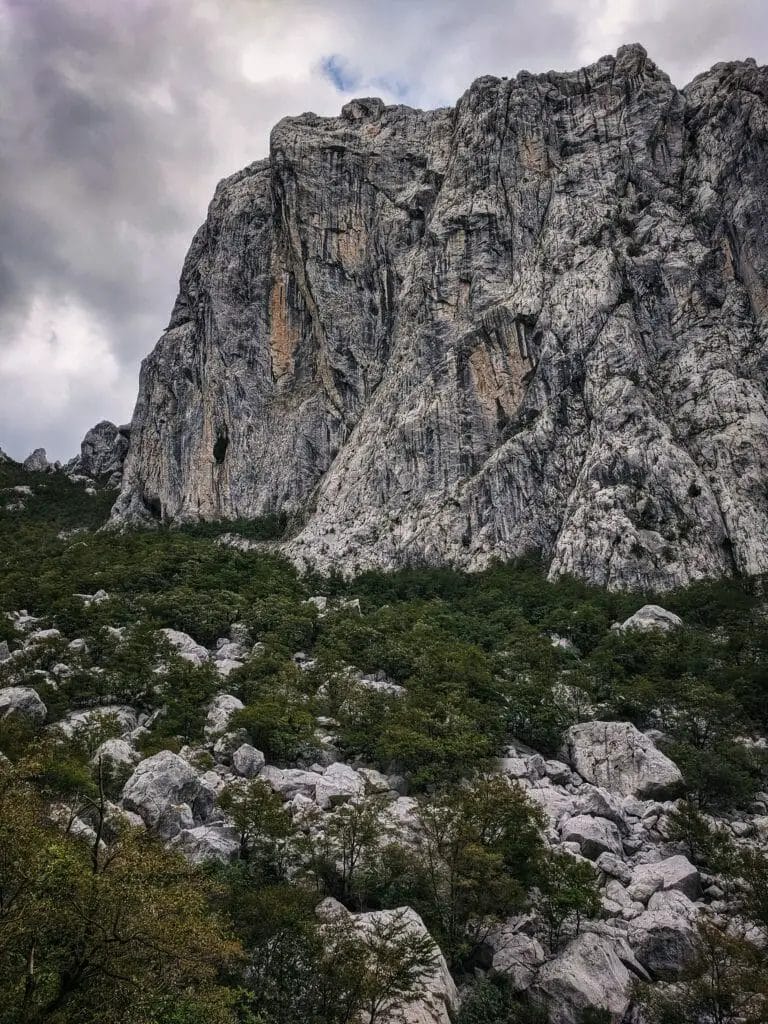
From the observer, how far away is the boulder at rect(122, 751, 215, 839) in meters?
18.4

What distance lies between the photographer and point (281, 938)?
43.9ft

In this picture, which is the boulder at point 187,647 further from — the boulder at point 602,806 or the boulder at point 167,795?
the boulder at point 602,806

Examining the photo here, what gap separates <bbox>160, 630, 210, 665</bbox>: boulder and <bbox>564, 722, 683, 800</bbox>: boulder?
18.3 meters

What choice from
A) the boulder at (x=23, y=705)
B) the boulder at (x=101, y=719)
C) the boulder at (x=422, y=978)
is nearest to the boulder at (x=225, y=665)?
the boulder at (x=101, y=719)

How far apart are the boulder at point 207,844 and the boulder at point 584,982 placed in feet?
25.3

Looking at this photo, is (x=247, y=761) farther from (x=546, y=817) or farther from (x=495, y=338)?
(x=495, y=338)

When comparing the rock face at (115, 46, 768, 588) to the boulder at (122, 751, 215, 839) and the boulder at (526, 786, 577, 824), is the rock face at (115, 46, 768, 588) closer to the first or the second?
the boulder at (526, 786, 577, 824)

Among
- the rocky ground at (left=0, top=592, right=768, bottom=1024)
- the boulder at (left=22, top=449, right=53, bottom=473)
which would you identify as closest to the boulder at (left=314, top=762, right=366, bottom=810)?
the rocky ground at (left=0, top=592, right=768, bottom=1024)

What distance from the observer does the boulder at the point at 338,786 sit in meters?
20.5

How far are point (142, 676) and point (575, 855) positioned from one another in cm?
1989

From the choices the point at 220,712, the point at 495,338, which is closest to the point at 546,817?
the point at 220,712

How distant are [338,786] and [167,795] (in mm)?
5356

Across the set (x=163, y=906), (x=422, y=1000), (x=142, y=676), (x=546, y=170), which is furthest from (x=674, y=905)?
(x=546, y=170)

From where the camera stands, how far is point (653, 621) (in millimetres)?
40375
